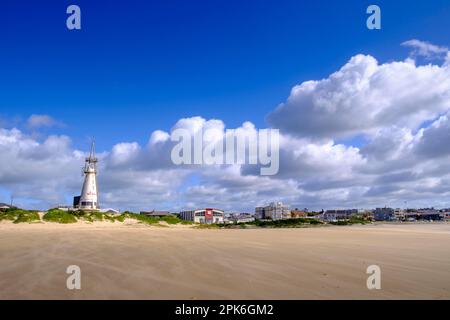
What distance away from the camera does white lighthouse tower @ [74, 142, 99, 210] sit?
8200cm

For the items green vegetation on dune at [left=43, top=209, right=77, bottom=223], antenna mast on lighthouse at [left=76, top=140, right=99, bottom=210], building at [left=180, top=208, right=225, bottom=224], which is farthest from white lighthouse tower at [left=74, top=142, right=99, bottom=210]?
building at [left=180, top=208, right=225, bottom=224]

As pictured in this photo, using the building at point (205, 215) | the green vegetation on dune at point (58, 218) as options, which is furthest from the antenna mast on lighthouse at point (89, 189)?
the building at point (205, 215)

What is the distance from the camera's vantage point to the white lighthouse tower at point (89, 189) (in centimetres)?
8200

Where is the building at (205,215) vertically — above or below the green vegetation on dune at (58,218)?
below

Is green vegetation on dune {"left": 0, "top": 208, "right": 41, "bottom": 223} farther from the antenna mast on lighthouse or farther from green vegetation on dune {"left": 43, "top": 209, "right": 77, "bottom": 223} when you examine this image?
the antenna mast on lighthouse

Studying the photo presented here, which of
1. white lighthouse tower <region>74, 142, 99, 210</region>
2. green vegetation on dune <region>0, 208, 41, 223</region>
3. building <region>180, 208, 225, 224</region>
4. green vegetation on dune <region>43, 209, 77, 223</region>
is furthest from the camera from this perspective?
building <region>180, 208, 225, 224</region>

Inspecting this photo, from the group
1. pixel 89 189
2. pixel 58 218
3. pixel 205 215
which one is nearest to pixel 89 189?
pixel 89 189

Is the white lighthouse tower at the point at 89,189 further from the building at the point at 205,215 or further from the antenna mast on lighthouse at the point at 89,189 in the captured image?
the building at the point at 205,215

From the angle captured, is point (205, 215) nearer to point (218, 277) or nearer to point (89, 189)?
point (89, 189)
